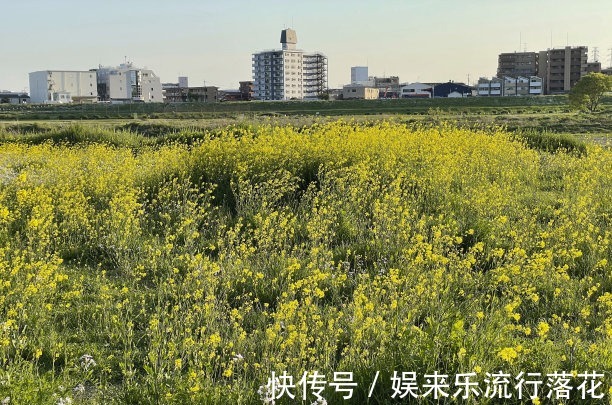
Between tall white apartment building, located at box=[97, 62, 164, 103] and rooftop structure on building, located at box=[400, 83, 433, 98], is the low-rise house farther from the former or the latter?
tall white apartment building, located at box=[97, 62, 164, 103]

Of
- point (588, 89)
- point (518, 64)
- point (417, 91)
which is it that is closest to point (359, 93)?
point (417, 91)

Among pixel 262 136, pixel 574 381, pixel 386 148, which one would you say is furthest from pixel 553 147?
pixel 574 381

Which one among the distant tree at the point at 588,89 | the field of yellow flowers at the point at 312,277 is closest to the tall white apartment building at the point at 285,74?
the distant tree at the point at 588,89

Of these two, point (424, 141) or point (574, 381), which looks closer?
point (574, 381)

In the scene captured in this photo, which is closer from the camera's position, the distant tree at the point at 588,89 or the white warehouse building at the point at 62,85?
the distant tree at the point at 588,89

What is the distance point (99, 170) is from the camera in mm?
9555

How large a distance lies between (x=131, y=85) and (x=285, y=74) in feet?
116

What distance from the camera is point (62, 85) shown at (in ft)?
419

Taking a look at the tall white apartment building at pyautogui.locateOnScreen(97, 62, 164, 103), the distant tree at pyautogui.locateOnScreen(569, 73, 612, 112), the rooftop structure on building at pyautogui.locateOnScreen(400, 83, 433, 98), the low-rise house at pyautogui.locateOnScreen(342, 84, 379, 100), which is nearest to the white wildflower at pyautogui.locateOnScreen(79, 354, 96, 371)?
the distant tree at pyautogui.locateOnScreen(569, 73, 612, 112)

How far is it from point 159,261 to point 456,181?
4.79 metres

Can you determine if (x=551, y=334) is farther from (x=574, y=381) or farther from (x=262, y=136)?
(x=262, y=136)

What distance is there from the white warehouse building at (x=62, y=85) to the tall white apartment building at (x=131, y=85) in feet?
11.3

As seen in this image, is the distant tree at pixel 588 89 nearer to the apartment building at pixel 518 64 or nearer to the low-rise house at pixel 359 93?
the low-rise house at pixel 359 93

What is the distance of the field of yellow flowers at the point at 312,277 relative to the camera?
3.23m
